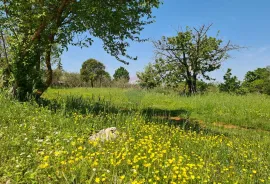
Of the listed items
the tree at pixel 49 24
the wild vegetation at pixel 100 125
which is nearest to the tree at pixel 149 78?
the wild vegetation at pixel 100 125

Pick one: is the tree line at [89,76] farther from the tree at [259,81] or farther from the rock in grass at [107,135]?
the rock in grass at [107,135]

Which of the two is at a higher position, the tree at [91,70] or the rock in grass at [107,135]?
the tree at [91,70]

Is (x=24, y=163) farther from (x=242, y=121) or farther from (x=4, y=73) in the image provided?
(x=242, y=121)

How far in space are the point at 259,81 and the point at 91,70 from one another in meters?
38.8

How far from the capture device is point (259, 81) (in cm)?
5366

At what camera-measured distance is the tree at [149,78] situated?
1142 inches

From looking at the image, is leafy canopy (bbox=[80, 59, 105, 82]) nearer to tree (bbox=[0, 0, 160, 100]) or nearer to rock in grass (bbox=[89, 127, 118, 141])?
tree (bbox=[0, 0, 160, 100])

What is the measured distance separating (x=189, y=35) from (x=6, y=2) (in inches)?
753

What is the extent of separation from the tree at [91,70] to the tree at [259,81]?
34.2 m

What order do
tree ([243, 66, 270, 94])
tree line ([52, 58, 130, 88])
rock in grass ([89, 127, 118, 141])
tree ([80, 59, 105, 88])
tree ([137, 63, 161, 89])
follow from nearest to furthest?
rock in grass ([89, 127, 118, 141])
tree ([137, 63, 161, 89])
tree ([243, 66, 270, 94])
tree line ([52, 58, 130, 88])
tree ([80, 59, 105, 88])

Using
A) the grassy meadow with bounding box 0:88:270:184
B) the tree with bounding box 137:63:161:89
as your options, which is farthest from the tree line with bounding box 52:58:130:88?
the grassy meadow with bounding box 0:88:270:184

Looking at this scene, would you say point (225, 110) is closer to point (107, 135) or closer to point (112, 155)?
point (107, 135)

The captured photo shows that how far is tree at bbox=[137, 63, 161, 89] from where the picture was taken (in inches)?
1142

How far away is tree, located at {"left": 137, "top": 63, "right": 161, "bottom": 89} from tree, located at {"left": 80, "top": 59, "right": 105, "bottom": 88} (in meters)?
18.7
